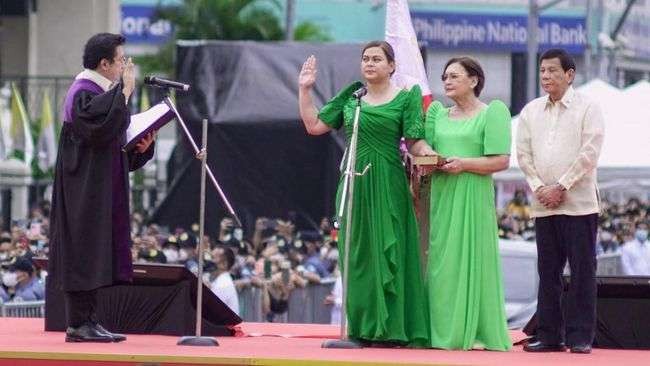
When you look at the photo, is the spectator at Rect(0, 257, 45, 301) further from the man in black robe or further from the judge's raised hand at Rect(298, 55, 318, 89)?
the judge's raised hand at Rect(298, 55, 318, 89)

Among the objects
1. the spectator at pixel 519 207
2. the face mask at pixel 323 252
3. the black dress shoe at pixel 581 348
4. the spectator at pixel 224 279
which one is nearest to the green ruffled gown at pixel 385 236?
the black dress shoe at pixel 581 348

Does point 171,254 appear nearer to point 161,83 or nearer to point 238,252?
point 238,252

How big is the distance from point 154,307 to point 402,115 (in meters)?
2.58

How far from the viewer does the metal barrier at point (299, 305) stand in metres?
18.9

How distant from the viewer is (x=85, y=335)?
10922mm

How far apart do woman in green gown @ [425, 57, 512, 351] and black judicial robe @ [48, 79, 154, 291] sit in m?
1.82

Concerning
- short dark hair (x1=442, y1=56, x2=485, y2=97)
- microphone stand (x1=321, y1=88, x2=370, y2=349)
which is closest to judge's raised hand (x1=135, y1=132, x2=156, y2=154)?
microphone stand (x1=321, y1=88, x2=370, y2=349)

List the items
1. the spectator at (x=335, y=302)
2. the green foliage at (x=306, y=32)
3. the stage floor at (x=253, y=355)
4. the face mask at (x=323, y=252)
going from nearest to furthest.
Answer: the stage floor at (x=253, y=355) < the spectator at (x=335, y=302) < the face mask at (x=323, y=252) < the green foliage at (x=306, y=32)

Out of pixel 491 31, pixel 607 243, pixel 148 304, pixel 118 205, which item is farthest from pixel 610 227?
pixel 491 31

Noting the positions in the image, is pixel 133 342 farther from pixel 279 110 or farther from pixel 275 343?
pixel 279 110

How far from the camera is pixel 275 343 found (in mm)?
11406

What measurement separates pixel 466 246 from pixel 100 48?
2.40 meters

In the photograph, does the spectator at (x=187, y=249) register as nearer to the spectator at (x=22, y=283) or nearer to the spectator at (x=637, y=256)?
the spectator at (x=22, y=283)

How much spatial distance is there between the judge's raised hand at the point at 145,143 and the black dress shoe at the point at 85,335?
106 centimetres
